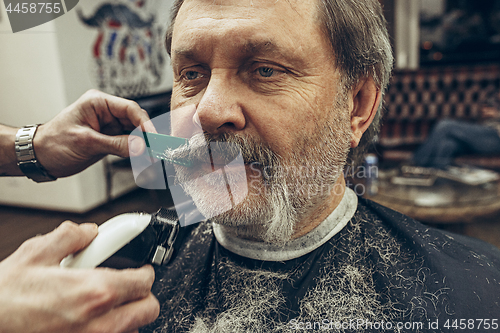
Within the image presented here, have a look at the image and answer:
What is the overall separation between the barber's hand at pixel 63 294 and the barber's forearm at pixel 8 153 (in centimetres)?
30

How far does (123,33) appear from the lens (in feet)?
2.71

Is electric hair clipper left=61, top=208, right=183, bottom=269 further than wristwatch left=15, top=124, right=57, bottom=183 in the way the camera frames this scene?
No

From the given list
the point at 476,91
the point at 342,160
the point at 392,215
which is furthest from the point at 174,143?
the point at 476,91

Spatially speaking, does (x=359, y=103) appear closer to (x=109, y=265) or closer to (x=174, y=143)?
(x=174, y=143)

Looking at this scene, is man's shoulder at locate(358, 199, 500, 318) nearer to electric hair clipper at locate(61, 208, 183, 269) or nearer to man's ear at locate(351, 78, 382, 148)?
man's ear at locate(351, 78, 382, 148)

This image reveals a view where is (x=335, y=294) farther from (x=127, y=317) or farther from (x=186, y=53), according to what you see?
(x=186, y=53)

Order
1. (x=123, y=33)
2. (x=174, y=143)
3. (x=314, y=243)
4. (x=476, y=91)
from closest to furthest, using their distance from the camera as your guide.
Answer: (x=174, y=143) < (x=123, y=33) < (x=314, y=243) < (x=476, y=91)

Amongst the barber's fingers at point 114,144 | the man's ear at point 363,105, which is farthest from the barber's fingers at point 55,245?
the man's ear at point 363,105

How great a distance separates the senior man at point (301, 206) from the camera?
→ 2.49 feet

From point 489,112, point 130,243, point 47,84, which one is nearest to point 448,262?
point 130,243

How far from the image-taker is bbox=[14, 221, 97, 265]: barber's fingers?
0.50 meters

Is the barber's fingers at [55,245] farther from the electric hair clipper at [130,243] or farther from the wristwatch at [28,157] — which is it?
the wristwatch at [28,157]

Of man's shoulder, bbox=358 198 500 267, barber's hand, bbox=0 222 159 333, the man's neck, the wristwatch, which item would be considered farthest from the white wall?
man's shoulder, bbox=358 198 500 267

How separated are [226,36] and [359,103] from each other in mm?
444
